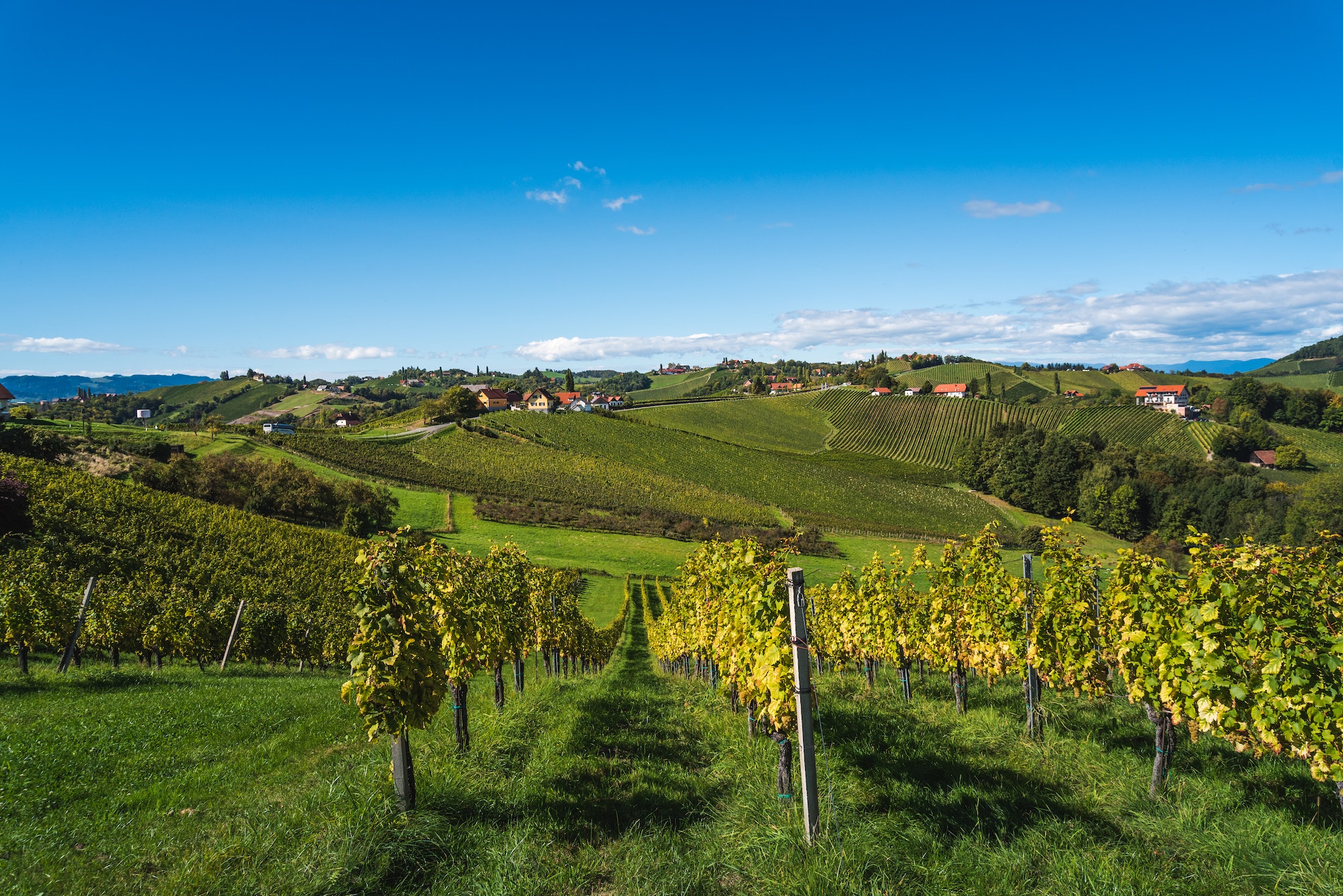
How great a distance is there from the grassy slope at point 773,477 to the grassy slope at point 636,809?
53.9 m

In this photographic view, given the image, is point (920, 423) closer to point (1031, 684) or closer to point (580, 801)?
point (1031, 684)

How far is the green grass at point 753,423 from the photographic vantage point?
104 metres

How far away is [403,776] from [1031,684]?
31.2 feet

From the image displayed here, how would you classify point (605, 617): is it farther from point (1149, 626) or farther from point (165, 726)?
point (1149, 626)

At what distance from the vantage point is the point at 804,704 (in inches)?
228

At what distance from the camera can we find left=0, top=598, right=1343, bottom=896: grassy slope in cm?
515

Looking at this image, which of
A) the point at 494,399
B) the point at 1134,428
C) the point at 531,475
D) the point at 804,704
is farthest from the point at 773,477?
the point at 494,399

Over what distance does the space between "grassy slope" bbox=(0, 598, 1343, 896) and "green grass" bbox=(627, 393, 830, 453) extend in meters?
85.2

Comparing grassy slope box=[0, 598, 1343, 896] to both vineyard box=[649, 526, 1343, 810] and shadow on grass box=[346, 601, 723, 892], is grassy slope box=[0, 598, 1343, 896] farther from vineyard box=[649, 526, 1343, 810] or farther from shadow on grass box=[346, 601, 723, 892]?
vineyard box=[649, 526, 1343, 810]

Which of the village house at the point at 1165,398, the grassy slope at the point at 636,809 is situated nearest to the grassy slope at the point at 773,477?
the grassy slope at the point at 636,809

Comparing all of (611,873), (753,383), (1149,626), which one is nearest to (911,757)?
(1149,626)

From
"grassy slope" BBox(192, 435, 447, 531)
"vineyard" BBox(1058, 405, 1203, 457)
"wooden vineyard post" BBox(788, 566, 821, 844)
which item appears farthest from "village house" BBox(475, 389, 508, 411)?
"wooden vineyard post" BBox(788, 566, 821, 844)

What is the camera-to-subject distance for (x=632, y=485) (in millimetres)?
69500

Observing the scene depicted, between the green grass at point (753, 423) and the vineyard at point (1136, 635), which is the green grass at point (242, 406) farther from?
the vineyard at point (1136, 635)
